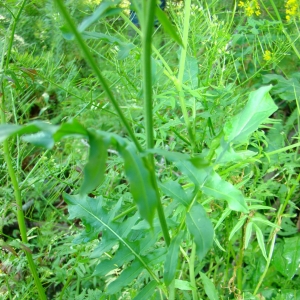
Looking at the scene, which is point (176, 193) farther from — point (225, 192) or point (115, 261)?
point (115, 261)

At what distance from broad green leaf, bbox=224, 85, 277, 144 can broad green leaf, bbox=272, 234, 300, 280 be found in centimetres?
63

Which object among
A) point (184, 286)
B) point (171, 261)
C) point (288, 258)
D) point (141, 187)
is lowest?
point (288, 258)

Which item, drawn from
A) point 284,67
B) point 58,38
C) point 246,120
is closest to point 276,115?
point 284,67

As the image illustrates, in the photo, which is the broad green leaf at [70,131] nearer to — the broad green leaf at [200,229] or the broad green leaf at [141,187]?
the broad green leaf at [141,187]

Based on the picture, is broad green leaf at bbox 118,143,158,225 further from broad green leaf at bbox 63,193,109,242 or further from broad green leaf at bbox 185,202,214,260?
broad green leaf at bbox 63,193,109,242

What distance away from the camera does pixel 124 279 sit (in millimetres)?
728

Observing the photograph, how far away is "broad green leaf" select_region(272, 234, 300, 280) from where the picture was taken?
115cm

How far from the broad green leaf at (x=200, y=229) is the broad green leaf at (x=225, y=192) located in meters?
0.04

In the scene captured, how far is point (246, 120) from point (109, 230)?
32 cm

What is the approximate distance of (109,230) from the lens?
2.61 feet

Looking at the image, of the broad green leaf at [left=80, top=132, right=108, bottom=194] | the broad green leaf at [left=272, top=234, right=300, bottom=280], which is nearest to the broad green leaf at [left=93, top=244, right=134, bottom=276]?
the broad green leaf at [left=80, top=132, right=108, bottom=194]

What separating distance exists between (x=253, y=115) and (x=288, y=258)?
25.4 inches

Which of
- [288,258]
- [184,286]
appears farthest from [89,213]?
[288,258]

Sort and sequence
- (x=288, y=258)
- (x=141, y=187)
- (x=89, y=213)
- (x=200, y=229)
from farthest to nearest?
1. (x=288, y=258)
2. (x=89, y=213)
3. (x=200, y=229)
4. (x=141, y=187)
